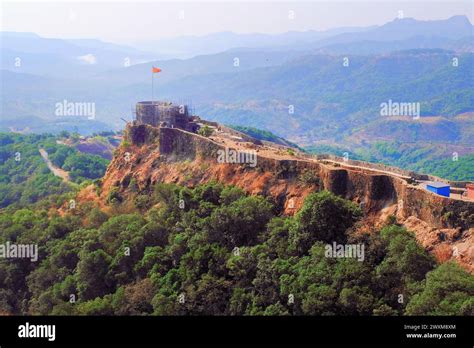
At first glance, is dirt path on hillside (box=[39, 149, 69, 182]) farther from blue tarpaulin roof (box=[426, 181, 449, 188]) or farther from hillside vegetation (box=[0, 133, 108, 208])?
blue tarpaulin roof (box=[426, 181, 449, 188])

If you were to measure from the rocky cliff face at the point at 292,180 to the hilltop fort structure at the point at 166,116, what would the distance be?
2.90ft

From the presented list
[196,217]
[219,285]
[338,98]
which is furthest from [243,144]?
[338,98]

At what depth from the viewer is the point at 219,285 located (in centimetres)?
2561

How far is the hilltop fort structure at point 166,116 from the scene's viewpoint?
38750 millimetres

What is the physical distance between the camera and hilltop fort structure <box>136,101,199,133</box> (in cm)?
3875

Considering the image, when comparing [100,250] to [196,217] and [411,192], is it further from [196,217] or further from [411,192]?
[411,192]

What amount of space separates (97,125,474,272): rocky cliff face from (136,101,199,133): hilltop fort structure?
0.88 m

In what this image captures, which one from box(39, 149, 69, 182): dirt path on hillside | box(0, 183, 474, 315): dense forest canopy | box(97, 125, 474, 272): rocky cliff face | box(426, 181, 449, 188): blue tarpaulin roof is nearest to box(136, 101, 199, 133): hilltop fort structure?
box(97, 125, 474, 272): rocky cliff face

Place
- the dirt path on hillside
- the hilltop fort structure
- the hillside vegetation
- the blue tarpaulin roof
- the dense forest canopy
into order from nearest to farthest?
the dense forest canopy < the blue tarpaulin roof < the hilltop fort structure < the hillside vegetation < the dirt path on hillside

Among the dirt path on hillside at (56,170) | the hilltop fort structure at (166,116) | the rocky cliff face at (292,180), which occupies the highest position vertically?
the hilltop fort structure at (166,116)

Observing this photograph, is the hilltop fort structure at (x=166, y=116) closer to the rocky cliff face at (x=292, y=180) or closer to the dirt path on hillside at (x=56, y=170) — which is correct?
the rocky cliff face at (x=292, y=180)

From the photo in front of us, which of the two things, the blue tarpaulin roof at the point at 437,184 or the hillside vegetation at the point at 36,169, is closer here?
the blue tarpaulin roof at the point at 437,184

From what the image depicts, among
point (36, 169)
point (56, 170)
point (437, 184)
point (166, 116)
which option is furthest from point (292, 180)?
point (36, 169)

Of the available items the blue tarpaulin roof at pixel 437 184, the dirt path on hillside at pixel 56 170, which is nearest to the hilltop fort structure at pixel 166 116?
the blue tarpaulin roof at pixel 437 184
